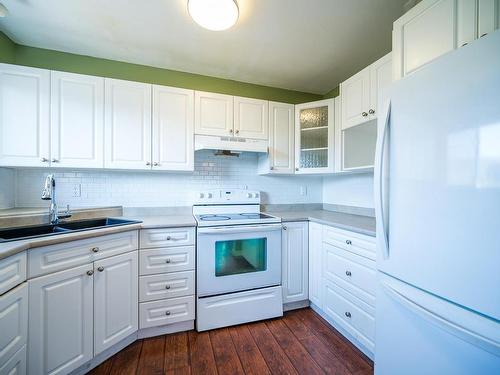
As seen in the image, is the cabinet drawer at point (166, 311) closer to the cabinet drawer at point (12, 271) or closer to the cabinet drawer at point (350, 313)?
the cabinet drawer at point (12, 271)

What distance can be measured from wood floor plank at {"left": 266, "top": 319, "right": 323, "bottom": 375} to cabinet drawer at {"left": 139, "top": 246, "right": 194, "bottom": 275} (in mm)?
916

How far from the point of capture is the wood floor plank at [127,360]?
141 centimetres

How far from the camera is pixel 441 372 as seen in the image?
84 centimetres

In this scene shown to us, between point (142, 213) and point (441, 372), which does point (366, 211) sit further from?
point (142, 213)

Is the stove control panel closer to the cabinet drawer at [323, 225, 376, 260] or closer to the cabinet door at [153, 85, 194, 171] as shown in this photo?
the cabinet door at [153, 85, 194, 171]

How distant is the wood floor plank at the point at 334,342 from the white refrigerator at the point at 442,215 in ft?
1.39

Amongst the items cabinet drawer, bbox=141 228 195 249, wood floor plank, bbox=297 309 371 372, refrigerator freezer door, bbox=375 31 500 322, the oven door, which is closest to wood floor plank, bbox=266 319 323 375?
wood floor plank, bbox=297 309 371 372

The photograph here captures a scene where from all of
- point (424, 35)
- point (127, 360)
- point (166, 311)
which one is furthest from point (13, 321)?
point (424, 35)

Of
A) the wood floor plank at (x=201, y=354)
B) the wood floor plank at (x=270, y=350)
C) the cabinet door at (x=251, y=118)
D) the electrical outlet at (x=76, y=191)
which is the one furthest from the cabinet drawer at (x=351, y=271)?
the electrical outlet at (x=76, y=191)

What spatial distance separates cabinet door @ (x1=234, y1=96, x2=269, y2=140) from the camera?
7.47ft

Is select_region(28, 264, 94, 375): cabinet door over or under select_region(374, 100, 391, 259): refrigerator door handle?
under

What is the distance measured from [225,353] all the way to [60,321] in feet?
3.56

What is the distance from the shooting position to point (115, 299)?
5.00ft

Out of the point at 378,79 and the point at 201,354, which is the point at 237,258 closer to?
the point at 201,354
